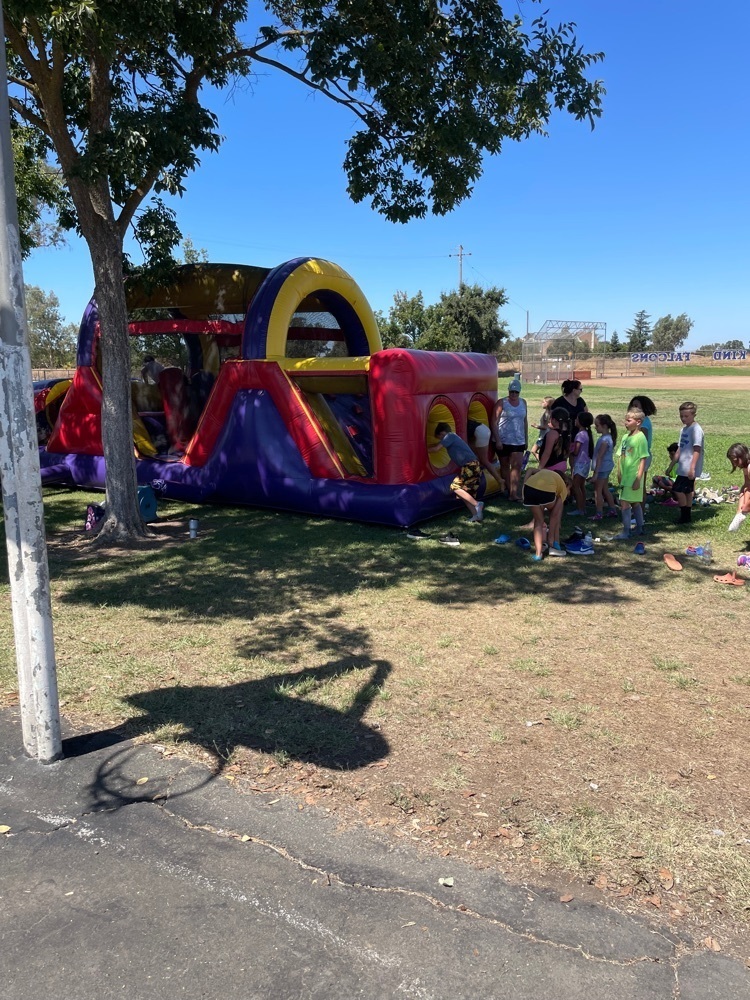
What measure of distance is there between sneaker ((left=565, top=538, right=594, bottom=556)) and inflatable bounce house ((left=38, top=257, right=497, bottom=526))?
1912 millimetres

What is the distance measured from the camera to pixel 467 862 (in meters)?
3.05

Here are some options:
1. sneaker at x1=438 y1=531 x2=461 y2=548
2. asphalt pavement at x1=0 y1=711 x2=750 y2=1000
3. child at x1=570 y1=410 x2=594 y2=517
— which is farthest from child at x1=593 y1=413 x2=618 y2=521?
asphalt pavement at x1=0 y1=711 x2=750 y2=1000

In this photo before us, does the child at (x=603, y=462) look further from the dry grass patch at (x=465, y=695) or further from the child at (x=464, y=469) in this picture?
the dry grass patch at (x=465, y=695)

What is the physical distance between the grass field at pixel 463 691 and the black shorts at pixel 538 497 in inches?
25.5

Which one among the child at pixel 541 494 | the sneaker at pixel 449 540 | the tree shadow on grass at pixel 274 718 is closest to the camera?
the tree shadow on grass at pixel 274 718

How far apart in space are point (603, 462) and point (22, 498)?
7.30 meters

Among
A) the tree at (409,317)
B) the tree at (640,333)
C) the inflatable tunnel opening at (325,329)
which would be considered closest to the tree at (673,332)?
the tree at (640,333)

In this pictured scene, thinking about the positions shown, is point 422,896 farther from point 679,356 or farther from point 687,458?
point 679,356

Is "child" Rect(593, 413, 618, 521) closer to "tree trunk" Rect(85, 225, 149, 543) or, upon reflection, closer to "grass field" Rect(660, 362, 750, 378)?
"tree trunk" Rect(85, 225, 149, 543)

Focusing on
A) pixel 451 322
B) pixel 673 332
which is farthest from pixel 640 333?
pixel 451 322

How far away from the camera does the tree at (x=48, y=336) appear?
5569 centimetres

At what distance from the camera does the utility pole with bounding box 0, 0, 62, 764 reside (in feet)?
11.2

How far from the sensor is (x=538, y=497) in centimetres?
737

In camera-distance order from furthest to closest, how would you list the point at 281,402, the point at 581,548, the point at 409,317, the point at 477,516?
the point at 409,317 → the point at 281,402 → the point at 477,516 → the point at 581,548
